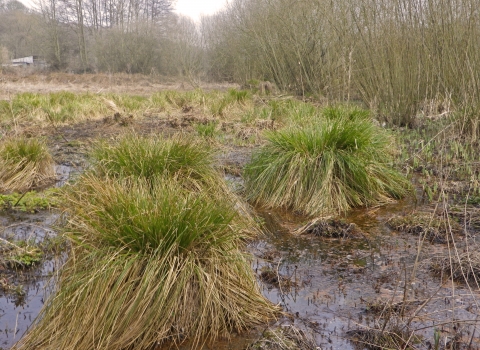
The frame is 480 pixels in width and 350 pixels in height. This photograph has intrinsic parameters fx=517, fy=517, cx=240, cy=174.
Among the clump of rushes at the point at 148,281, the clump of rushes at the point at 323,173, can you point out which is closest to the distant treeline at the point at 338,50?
the clump of rushes at the point at 323,173

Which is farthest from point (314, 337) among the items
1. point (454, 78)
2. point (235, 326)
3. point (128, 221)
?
point (454, 78)

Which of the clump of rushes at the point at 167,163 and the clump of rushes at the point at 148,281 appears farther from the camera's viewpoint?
the clump of rushes at the point at 167,163

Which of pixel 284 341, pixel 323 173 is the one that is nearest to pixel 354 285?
pixel 284 341

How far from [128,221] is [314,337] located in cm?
139

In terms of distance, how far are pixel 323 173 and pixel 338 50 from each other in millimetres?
7163

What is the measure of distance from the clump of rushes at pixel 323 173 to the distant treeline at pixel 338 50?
108 cm

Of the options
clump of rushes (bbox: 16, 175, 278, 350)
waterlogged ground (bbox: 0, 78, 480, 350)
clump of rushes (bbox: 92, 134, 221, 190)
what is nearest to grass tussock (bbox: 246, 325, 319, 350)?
waterlogged ground (bbox: 0, 78, 480, 350)

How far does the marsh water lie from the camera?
3205mm

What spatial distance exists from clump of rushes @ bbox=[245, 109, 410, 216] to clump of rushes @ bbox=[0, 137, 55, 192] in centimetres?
295

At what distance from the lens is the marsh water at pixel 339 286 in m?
3.21

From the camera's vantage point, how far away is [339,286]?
12.9 feet

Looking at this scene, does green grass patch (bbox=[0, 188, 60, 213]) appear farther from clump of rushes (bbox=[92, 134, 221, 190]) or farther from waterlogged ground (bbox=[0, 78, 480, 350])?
clump of rushes (bbox=[92, 134, 221, 190])

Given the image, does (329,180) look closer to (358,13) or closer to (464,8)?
(464,8)

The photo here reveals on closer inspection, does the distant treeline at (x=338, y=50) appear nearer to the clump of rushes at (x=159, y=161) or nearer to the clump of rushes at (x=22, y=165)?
the clump of rushes at (x=159, y=161)
